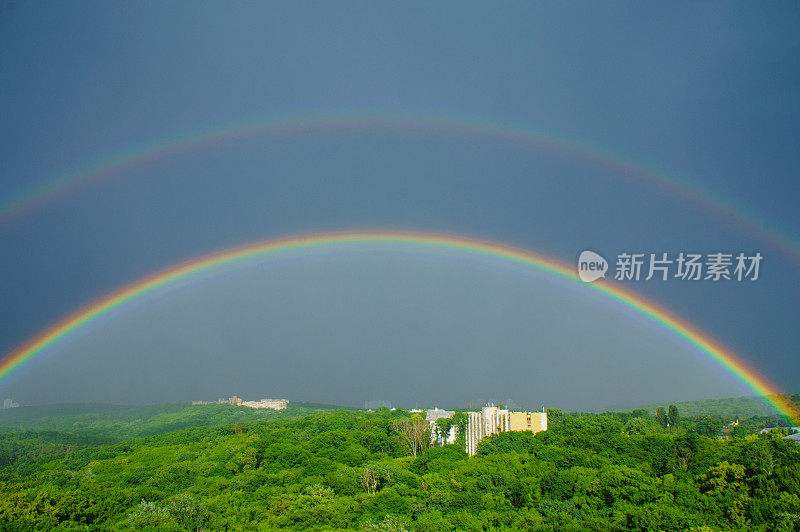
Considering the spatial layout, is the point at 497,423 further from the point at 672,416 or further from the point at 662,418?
the point at 662,418

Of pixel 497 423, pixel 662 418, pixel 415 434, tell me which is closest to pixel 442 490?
pixel 415 434

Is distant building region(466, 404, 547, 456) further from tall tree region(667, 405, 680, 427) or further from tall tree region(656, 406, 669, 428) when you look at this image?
tall tree region(656, 406, 669, 428)

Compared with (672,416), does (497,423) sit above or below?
below

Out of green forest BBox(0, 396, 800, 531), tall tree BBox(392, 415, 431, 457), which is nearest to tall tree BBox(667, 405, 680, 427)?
green forest BBox(0, 396, 800, 531)

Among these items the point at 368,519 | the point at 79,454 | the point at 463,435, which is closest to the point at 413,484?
the point at 368,519

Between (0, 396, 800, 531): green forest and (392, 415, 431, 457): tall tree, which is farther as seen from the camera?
Answer: (392, 415, 431, 457): tall tree

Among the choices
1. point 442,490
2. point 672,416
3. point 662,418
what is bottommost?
point 442,490

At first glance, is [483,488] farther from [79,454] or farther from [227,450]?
[79,454]

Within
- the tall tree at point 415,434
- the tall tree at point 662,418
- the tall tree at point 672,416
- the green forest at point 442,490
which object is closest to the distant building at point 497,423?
the tall tree at point 415,434

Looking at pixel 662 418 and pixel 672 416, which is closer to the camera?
pixel 672 416
